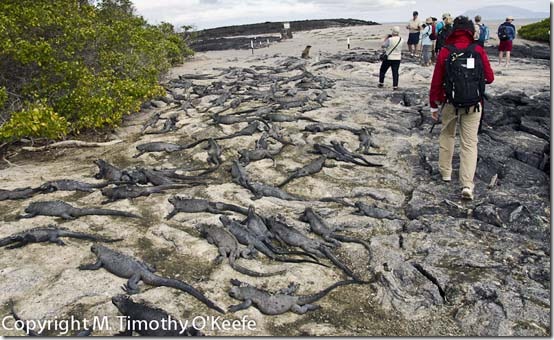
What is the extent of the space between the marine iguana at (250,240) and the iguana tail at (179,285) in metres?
0.99

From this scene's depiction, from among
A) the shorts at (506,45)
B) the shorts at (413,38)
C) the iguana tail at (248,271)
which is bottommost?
the iguana tail at (248,271)

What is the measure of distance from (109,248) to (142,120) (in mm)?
6964

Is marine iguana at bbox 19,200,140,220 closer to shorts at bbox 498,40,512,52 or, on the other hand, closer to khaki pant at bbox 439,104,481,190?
khaki pant at bbox 439,104,481,190

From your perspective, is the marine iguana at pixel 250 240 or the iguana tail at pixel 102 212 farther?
the iguana tail at pixel 102 212

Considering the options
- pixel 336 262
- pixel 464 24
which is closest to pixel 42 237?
pixel 336 262

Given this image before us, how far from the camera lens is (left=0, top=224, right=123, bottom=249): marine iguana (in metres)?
4.90

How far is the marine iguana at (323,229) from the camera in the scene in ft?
16.5

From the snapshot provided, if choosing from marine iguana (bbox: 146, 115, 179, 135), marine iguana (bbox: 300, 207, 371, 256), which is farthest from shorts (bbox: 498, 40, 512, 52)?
marine iguana (bbox: 300, 207, 371, 256)

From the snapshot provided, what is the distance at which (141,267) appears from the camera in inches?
170

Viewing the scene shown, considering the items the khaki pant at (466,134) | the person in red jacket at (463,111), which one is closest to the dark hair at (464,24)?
the person in red jacket at (463,111)

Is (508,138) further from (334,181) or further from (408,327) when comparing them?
(408,327)

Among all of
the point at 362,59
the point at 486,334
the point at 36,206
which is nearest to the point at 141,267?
the point at 36,206

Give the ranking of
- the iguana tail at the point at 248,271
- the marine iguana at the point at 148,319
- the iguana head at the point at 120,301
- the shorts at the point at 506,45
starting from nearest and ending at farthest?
the marine iguana at the point at 148,319
the iguana head at the point at 120,301
the iguana tail at the point at 248,271
the shorts at the point at 506,45

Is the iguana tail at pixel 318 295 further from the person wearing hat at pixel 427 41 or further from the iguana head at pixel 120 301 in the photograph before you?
the person wearing hat at pixel 427 41
